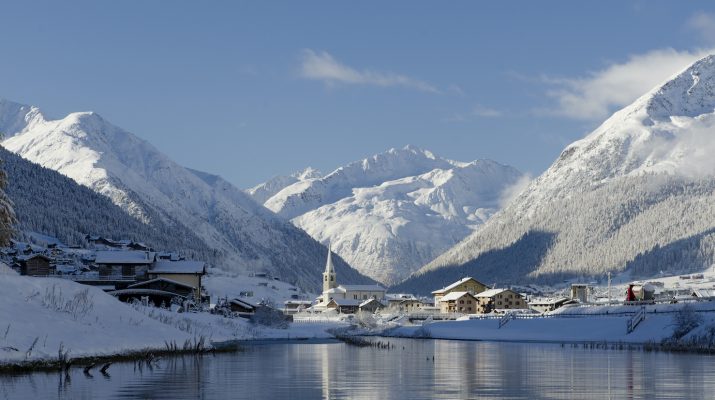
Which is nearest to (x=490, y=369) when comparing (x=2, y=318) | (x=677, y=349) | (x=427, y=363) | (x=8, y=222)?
(x=427, y=363)

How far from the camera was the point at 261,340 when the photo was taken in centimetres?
13075

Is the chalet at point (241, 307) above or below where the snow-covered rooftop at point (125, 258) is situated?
below

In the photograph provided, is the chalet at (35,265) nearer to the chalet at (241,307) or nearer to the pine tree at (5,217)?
the chalet at (241,307)

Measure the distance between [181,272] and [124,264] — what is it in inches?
379

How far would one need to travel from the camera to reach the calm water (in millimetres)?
48125

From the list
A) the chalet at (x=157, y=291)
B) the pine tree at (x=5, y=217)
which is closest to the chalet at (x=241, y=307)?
the chalet at (x=157, y=291)

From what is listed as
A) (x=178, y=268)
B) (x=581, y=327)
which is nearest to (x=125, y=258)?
(x=178, y=268)

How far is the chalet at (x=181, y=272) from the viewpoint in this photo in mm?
167125

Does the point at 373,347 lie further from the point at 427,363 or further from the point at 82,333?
the point at 82,333

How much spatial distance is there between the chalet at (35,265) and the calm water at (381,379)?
88.3 metres

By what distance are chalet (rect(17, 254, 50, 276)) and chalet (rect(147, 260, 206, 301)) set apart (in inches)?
631

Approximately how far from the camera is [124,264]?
16975 cm

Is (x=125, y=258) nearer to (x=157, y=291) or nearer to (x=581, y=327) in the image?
(x=157, y=291)

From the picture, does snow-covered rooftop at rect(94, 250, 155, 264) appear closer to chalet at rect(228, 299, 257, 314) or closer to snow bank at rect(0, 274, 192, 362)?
chalet at rect(228, 299, 257, 314)
